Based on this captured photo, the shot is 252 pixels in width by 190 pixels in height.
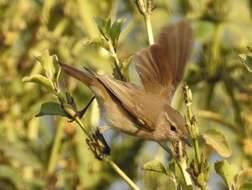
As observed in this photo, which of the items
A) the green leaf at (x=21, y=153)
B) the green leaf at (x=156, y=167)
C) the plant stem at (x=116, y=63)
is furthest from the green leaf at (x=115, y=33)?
the green leaf at (x=21, y=153)

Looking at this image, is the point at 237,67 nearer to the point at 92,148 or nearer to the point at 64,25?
the point at 64,25

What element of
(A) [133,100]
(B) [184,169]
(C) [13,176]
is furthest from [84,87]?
(B) [184,169]

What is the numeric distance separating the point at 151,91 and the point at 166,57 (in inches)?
11.9

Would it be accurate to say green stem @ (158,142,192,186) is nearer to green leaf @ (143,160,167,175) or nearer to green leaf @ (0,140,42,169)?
green leaf @ (143,160,167,175)

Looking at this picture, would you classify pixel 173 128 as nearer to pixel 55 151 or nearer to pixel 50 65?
pixel 50 65

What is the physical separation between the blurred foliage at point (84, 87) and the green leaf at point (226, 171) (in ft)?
3.97

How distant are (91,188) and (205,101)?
611 mm

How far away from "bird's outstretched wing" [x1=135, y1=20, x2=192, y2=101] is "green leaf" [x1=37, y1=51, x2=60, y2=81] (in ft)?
0.77

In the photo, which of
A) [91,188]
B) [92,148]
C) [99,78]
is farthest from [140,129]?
[91,188]

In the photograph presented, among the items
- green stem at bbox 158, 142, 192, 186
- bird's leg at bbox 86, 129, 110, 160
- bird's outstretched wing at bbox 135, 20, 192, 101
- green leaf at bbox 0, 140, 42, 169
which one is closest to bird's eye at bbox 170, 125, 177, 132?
bird's outstretched wing at bbox 135, 20, 192, 101

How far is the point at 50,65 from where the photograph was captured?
81.2 inches

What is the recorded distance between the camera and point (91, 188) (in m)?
3.25

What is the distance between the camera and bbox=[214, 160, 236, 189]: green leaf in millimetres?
1907

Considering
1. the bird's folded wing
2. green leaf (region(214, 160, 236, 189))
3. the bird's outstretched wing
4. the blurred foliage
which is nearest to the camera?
green leaf (region(214, 160, 236, 189))
